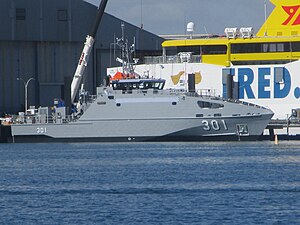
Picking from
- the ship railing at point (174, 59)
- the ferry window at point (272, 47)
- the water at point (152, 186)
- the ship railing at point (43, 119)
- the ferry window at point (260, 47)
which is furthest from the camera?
the ship railing at point (174, 59)

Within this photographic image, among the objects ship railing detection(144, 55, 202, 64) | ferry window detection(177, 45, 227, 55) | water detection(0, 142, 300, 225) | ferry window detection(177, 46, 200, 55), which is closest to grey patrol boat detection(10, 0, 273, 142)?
ship railing detection(144, 55, 202, 64)

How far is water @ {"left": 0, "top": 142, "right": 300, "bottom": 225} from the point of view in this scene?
1687 inches

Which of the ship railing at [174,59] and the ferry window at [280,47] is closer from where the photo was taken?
the ferry window at [280,47]

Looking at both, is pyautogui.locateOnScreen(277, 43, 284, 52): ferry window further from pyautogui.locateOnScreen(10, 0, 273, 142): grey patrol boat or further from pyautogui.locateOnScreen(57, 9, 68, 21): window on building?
pyautogui.locateOnScreen(57, 9, 68, 21): window on building

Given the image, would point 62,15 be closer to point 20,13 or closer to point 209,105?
point 20,13

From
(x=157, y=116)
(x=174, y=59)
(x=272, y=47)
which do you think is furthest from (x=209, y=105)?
(x=272, y=47)

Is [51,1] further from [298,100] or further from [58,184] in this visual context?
[58,184]

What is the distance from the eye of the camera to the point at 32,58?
342 ft

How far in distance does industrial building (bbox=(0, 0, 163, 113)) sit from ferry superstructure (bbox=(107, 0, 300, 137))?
7.40 m

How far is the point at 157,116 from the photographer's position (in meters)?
87.4

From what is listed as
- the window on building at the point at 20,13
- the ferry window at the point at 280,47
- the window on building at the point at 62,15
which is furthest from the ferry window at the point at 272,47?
the window on building at the point at 20,13

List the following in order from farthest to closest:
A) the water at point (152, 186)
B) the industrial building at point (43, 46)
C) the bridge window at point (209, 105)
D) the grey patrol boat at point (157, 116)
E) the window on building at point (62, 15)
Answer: the window on building at point (62, 15) → the industrial building at point (43, 46) → the grey patrol boat at point (157, 116) → the bridge window at point (209, 105) → the water at point (152, 186)

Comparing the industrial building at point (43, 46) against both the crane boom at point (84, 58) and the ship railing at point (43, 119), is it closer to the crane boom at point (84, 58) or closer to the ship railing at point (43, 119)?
the crane boom at point (84, 58)

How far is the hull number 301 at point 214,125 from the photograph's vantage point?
87.2 m
